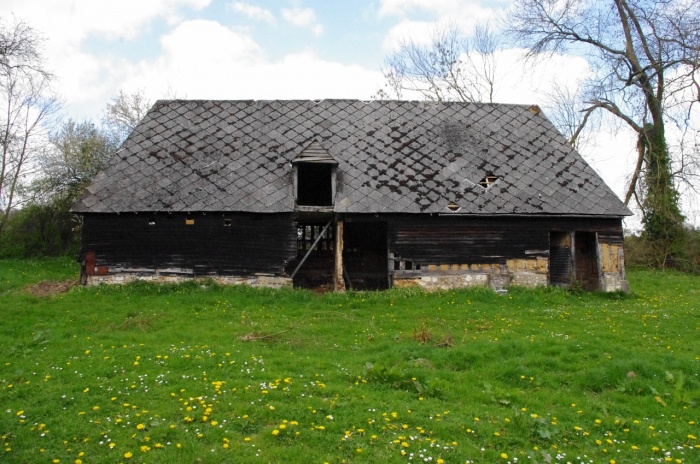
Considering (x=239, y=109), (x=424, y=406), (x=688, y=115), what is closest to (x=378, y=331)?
(x=424, y=406)

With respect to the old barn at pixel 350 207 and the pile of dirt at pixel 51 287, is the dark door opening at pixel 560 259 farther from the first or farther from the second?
the pile of dirt at pixel 51 287

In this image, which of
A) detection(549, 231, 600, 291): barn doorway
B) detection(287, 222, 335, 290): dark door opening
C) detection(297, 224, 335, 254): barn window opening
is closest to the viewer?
detection(549, 231, 600, 291): barn doorway

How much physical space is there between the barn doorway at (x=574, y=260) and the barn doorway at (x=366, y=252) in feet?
18.6

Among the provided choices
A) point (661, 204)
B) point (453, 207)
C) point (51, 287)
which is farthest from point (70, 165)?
point (661, 204)

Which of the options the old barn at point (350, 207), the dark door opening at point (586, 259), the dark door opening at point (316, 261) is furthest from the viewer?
the dark door opening at point (316, 261)

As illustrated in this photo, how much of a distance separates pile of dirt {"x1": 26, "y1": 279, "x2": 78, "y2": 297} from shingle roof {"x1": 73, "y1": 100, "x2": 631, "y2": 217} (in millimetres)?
2452

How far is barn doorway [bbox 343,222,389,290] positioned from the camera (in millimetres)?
18938

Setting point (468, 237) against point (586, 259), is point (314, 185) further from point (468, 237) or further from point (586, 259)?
point (586, 259)

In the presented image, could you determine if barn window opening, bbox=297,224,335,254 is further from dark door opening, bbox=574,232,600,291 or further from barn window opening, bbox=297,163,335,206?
dark door opening, bbox=574,232,600,291

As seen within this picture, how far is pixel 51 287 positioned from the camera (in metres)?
16.5

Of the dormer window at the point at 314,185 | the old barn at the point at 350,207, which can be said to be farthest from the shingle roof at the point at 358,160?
the dormer window at the point at 314,185

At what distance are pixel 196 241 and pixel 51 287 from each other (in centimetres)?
490

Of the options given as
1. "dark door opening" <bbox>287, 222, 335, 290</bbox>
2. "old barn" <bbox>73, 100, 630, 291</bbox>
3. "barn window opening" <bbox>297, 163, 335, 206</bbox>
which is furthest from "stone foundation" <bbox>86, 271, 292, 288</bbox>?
"barn window opening" <bbox>297, 163, 335, 206</bbox>

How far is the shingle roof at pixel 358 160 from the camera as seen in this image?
53.3ft
